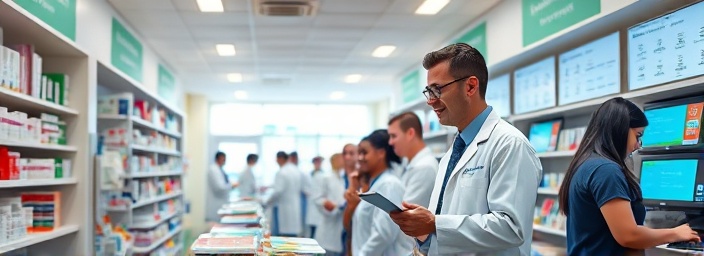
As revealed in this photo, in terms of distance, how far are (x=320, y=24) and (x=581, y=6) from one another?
3184 millimetres

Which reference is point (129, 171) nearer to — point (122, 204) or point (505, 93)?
point (122, 204)

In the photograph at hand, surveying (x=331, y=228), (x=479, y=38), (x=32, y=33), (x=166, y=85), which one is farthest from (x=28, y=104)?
(x=166, y=85)

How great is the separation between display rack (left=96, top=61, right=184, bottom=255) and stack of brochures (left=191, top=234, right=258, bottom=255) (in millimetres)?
2739

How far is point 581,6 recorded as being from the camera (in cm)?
443

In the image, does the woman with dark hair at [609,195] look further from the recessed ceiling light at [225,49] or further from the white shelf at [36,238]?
the recessed ceiling light at [225,49]

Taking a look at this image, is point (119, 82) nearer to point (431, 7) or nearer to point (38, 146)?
point (38, 146)

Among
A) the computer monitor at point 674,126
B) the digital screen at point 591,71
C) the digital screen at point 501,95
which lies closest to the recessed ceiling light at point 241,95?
the digital screen at point 501,95

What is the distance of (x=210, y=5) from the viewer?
6.07 m

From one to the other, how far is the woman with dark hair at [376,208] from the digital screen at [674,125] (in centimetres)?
156

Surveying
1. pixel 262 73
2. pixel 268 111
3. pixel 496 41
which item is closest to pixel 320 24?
pixel 496 41

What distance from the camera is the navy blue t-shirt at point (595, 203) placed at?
2477 millimetres

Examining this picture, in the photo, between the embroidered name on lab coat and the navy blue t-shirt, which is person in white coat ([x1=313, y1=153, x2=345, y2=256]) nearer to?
the navy blue t-shirt

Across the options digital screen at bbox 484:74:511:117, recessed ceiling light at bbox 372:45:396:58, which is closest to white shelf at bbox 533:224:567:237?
digital screen at bbox 484:74:511:117

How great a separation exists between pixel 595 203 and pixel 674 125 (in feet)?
4.54
